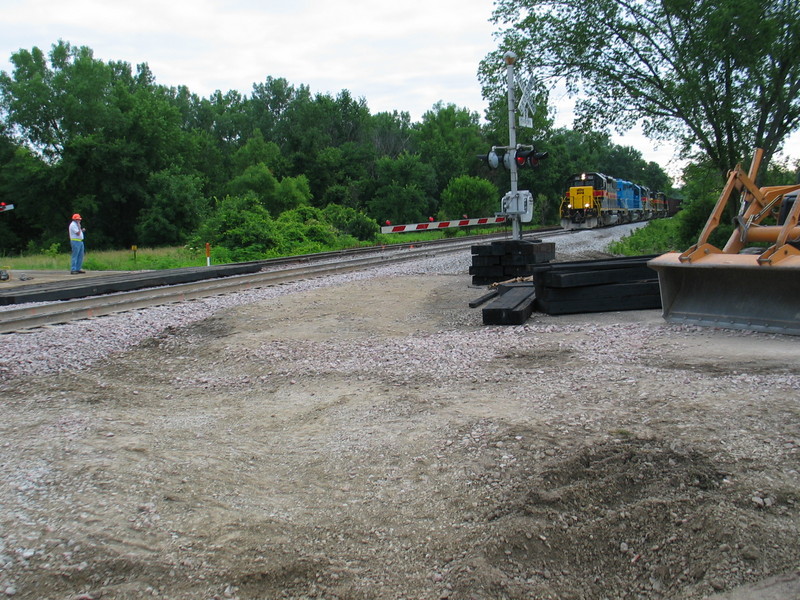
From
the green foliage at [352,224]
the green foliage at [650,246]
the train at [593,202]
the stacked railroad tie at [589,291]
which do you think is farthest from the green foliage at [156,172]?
the stacked railroad tie at [589,291]

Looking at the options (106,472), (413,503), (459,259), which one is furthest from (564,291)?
(459,259)

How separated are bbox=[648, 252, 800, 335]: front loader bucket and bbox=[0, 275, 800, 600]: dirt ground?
2.33 feet

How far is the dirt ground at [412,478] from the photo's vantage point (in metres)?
2.82

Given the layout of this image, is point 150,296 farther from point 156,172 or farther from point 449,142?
point 449,142

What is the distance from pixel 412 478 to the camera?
371 cm

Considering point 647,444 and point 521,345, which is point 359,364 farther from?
point 647,444

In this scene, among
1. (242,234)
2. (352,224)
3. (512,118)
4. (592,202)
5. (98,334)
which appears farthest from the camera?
(592,202)

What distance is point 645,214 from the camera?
4978cm

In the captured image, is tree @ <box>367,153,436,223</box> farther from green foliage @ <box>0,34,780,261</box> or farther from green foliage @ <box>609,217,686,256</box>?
green foliage @ <box>609,217,686,256</box>

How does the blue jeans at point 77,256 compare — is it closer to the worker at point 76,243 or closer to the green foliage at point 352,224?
the worker at point 76,243

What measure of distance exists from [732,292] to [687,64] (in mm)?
10800

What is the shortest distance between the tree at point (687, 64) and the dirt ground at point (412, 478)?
1088cm

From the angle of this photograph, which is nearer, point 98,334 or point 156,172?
point 98,334

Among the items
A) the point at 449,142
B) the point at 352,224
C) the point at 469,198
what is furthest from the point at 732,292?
the point at 449,142
